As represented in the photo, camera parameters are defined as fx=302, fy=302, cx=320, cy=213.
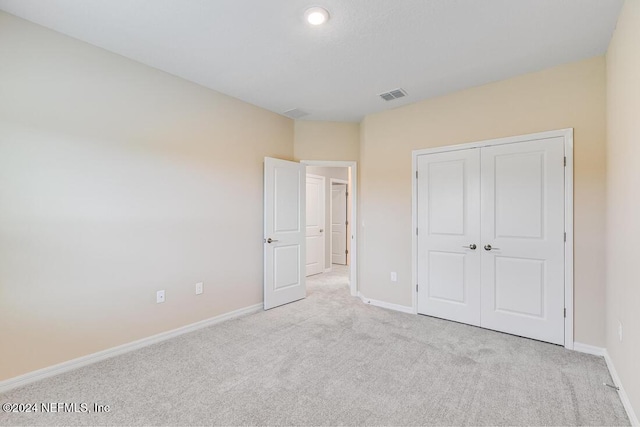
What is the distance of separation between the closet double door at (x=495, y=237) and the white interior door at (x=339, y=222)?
366 centimetres

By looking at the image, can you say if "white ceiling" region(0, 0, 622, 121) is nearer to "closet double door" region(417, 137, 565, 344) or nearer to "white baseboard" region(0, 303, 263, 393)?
Answer: "closet double door" region(417, 137, 565, 344)

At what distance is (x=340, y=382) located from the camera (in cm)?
220

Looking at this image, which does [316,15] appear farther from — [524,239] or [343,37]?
[524,239]

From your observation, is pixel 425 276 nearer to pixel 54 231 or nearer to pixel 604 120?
pixel 604 120

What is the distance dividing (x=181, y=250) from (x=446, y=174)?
119 inches

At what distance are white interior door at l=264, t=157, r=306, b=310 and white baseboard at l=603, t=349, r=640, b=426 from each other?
3.25 metres

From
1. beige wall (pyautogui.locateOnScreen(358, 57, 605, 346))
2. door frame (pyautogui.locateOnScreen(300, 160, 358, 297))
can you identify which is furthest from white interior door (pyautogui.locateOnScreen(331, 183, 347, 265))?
beige wall (pyautogui.locateOnScreen(358, 57, 605, 346))

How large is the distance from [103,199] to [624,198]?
3.89 meters

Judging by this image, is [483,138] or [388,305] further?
[388,305]

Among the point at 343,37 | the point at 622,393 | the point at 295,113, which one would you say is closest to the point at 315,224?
the point at 295,113

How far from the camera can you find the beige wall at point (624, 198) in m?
1.74

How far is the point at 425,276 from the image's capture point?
144 inches

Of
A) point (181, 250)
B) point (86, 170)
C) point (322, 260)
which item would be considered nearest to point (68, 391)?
point (181, 250)

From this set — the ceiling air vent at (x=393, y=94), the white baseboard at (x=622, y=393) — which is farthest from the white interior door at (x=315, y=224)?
the white baseboard at (x=622, y=393)
